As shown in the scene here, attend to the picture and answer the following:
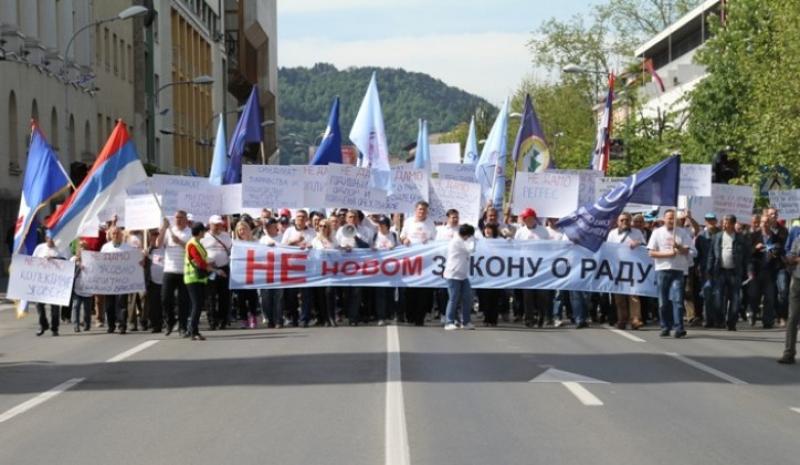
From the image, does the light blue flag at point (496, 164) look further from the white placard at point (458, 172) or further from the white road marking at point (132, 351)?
the white road marking at point (132, 351)

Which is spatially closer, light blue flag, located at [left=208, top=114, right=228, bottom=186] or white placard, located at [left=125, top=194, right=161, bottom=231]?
white placard, located at [left=125, top=194, right=161, bottom=231]

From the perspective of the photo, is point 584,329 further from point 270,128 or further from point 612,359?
point 270,128

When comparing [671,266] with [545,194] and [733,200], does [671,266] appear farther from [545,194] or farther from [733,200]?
[733,200]

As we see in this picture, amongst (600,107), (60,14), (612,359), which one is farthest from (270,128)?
(612,359)

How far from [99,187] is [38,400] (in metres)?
9.21

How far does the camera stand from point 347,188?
84.6 ft

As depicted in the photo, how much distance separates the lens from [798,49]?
120 ft

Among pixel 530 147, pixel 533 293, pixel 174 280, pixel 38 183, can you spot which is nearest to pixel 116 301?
pixel 174 280

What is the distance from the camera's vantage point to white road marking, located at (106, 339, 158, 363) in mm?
18641

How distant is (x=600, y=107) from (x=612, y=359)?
2944 inches

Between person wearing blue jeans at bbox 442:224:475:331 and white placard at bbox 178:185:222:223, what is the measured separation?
16.5 ft

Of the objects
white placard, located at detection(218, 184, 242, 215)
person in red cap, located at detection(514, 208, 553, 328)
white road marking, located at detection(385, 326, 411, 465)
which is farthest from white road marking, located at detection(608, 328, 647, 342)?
white placard, located at detection(218, 184, 242, 215)

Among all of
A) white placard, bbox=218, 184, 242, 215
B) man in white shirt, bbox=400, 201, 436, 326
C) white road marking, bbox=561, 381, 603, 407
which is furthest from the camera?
white placard, bbox=218, 184, 242, 215

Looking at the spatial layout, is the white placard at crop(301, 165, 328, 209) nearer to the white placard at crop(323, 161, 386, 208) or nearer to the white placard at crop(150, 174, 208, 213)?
the white placard at crop(323, 161, 386, 208)
